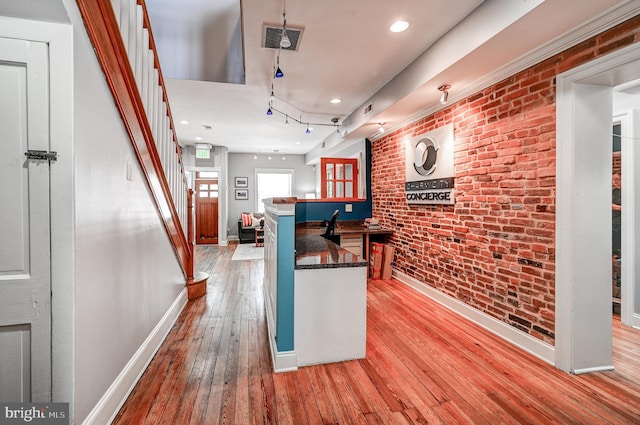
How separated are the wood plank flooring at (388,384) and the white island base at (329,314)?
99mm

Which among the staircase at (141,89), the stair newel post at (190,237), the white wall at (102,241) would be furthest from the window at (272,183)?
the white wall at (102,241)

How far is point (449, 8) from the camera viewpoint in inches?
81.1

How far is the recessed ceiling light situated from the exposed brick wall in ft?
3.35

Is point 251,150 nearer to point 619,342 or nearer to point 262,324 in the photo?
point 262,324

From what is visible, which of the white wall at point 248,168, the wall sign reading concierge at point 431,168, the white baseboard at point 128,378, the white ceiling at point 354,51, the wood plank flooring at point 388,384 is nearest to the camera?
the white baseboard at point 128,378

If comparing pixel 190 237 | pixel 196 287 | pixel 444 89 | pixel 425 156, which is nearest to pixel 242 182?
pixel 190 237

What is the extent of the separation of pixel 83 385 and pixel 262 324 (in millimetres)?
1586

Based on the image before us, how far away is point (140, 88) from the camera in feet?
6.84

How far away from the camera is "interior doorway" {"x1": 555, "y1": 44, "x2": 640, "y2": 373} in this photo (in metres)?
1.96

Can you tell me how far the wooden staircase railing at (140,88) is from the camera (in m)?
1.54

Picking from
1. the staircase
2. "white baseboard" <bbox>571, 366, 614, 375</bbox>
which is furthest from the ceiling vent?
"white baseboard" <bbox>571, 366, 614, 375</bbox>

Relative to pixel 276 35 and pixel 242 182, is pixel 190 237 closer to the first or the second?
pixel 276 35

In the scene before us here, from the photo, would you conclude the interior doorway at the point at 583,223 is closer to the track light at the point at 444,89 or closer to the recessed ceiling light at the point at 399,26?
the track light at the point at 444,89

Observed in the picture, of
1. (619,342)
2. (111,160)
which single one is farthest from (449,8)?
A: (619,342)
